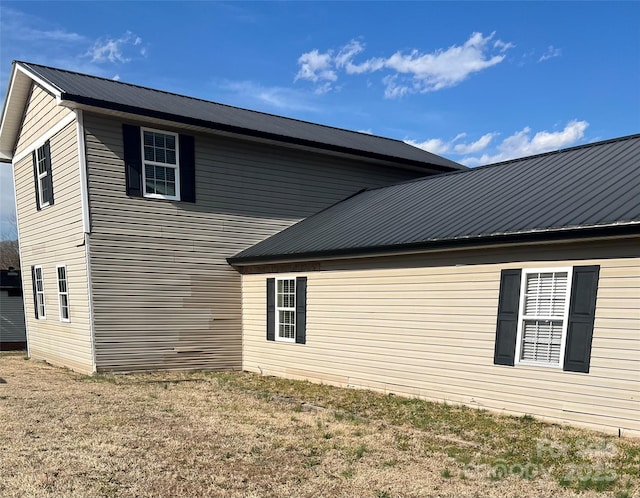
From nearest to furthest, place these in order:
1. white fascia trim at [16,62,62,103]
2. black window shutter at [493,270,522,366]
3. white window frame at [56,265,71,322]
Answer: black window shutter at [493,270,522,366] < white fascia trim at [16,62,62,103] < white window frame at [56,265,71,322]

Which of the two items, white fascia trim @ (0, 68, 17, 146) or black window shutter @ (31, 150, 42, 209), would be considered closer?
white fascia trim @ (0, 68, 17, 146)

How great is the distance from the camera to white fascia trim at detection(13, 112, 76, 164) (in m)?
10.5

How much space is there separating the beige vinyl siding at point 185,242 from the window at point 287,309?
138 cm

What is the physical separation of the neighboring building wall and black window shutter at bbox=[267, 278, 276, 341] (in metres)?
14.2

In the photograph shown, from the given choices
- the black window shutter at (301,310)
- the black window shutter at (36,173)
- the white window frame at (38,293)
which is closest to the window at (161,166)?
the black window shutter at (301,310)

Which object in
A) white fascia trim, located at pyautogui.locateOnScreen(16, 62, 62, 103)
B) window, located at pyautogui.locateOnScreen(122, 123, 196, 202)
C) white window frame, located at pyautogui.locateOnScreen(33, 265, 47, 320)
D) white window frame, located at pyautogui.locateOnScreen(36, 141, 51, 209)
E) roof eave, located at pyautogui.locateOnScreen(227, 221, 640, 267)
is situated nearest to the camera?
roof eave, located at pyautogui.locateOnScreen(227, 221, 640, 267)

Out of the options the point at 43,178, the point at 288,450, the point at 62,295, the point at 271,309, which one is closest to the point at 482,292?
the point at 288,450

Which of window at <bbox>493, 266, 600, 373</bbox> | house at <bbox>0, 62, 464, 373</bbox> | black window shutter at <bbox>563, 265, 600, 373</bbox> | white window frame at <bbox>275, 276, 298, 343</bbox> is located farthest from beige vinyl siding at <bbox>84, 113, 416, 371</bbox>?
black window shutter at <bbox>563, 265, 600, 373</bbox>

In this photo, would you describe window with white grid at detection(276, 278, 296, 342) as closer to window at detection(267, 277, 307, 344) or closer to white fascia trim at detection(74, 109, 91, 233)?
window at detection(267, 277, 307, 344)

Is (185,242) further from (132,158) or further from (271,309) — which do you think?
(271,309)

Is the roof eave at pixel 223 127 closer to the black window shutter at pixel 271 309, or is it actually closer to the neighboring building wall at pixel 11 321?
the black window shutter at pixel 271 309

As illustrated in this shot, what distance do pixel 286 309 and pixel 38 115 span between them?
356 inches

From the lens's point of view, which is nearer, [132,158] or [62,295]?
[132,158]

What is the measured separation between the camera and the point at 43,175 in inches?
487
